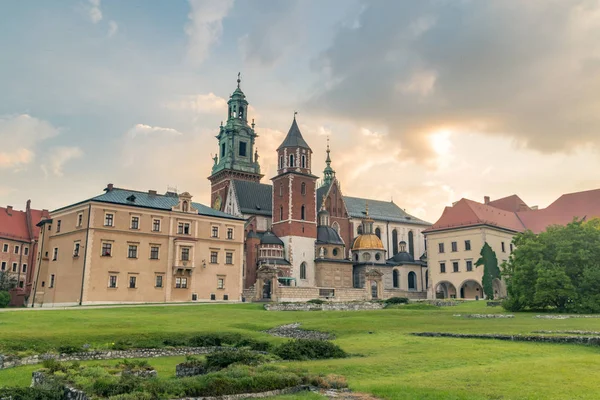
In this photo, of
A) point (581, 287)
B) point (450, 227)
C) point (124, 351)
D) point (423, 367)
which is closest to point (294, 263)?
point (450, 227)

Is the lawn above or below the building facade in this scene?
below

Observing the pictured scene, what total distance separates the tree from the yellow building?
1268 inches

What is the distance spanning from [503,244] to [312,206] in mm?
28318

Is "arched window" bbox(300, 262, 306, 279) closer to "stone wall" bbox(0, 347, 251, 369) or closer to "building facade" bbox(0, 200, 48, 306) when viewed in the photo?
"building facade" bbox(0, 200, 48, 306)

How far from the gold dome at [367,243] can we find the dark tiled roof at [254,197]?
1523 centimetres

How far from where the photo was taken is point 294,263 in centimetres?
7556

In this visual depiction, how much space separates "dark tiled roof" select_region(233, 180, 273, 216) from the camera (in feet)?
275

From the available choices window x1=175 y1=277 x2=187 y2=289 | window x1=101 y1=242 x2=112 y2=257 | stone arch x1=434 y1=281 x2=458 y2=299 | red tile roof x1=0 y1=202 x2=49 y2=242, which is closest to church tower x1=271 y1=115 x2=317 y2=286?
stone arch x1=434 y1=281 x2=458 y2=299

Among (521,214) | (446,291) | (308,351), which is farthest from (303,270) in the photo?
(308,351)

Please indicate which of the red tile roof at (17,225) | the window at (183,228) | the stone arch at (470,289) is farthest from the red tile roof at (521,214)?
the red tile roof at (17,225)

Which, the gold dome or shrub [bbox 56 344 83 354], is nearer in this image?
shrub [bbox 56 344 83 354]

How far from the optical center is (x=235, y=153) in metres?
97.8

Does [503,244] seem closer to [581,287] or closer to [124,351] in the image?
[581,287]

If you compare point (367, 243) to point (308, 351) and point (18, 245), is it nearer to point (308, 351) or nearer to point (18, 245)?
point (18, 245)
